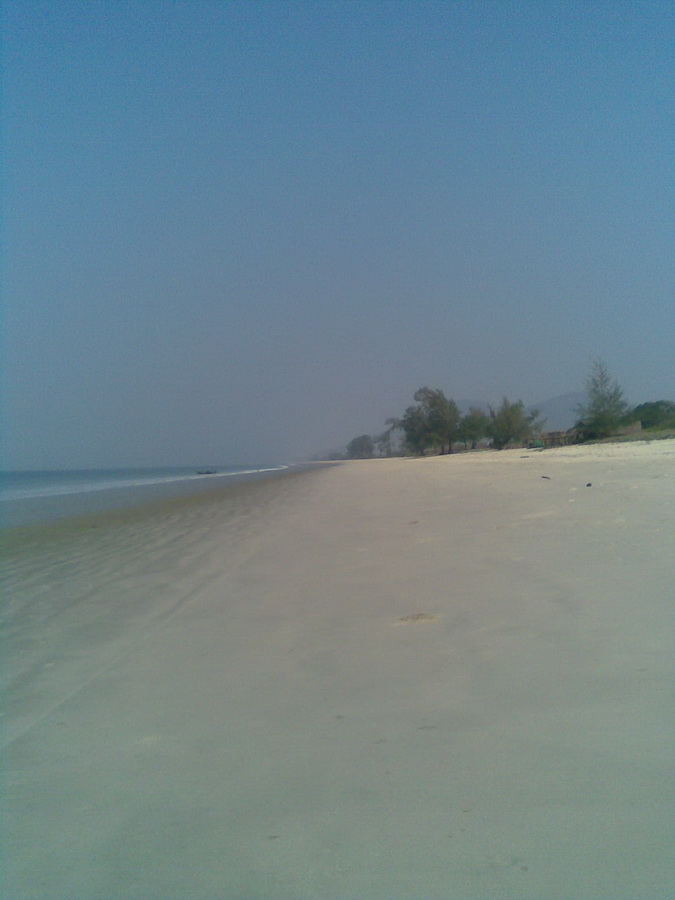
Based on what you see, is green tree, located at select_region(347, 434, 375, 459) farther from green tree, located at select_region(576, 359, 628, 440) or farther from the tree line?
green tree, located at select_region(576, 359, 628, 440)

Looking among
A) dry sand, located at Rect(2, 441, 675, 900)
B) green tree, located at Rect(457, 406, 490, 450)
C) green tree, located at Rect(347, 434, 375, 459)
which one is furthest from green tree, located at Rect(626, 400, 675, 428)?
green tree, located at Rect(347, 434, 375, 459)

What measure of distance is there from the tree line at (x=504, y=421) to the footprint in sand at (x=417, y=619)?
36030 millimetres

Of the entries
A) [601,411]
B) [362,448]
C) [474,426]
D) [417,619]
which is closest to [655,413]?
[601,411]

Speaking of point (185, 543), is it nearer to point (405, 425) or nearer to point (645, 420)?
point (645, 420)

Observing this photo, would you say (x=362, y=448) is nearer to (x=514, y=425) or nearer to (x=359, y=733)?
(x=514, y=425)

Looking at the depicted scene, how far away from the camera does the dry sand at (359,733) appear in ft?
5.07

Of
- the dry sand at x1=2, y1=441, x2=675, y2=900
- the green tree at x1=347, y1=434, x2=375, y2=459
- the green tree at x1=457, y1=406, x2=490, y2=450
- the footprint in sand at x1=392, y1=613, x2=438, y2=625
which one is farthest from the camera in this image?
the green tree at x1=347, y1=434, x2=375, y2=459

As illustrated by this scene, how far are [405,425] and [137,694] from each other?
72917 millimetres

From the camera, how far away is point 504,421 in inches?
2227

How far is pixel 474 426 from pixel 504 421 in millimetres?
11502

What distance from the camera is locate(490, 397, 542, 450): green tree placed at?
183 feet

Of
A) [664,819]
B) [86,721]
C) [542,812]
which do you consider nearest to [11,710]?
[86,721]

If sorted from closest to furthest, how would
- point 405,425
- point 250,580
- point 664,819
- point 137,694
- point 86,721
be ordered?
1. point 664,819
2. point 86,721
3. point 137,694
4. point 250,580
5. point 405,425

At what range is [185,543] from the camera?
7.77 metres
